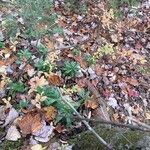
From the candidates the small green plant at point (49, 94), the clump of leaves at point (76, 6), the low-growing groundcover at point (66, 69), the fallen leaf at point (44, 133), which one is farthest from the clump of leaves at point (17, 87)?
the clump of leaves at point (76, 6)

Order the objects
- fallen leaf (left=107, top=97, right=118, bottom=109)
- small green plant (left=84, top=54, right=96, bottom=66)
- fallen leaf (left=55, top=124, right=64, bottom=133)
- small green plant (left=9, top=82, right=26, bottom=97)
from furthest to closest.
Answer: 1. small green plant (left=84, top=54, right=96, bottom=66)
2. fallen leaf (left=107, top=97, right=118, bottom=109)
3. small green plant (left=9, top=82, right=26, bottom=97)
4. fallen leaf (left=55, top=124, right=64, bottom=133)

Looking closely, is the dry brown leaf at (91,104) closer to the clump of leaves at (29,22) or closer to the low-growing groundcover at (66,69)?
the low-growing groundcover at (66,69)

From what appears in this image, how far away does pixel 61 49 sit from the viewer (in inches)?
160

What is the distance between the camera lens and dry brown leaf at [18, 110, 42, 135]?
2939 millimetres

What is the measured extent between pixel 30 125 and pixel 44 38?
1488mm

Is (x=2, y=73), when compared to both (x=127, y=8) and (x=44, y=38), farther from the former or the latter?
(x=127, y=8)

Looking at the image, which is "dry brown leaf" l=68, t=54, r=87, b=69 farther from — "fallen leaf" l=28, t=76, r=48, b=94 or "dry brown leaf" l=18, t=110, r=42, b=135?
"dry brown leaf" l=18, t=110, r=42, b=135

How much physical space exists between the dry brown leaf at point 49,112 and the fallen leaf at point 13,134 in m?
0.30

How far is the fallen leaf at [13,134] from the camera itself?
2.89m

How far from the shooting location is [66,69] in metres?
3.67

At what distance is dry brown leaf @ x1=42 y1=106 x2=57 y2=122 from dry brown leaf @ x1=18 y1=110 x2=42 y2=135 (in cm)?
6

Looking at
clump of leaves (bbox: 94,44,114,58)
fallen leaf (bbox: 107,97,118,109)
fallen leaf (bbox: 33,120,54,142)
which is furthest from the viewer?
clump of leaves (bbox: 94,44,114,58)

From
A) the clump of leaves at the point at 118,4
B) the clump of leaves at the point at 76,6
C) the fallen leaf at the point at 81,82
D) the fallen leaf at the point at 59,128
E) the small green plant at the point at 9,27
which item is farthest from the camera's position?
the clump of leaves at the point at 118,4

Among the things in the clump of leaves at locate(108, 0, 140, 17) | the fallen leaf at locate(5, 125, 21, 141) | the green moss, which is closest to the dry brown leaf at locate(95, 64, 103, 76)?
the green moss
